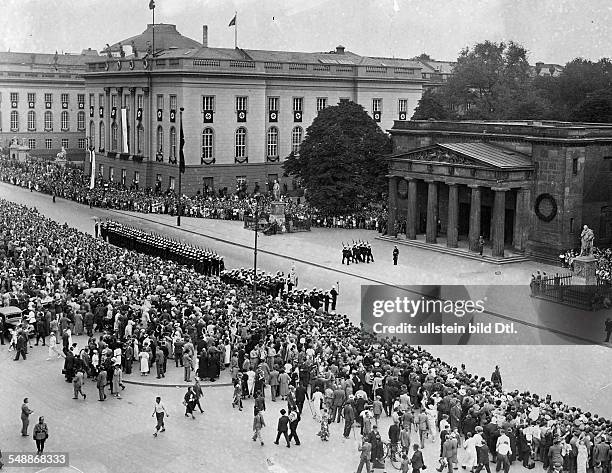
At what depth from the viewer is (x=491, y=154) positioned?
2111 inches

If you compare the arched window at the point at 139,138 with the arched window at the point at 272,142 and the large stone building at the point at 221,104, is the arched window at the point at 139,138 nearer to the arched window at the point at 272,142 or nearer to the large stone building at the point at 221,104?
the large stone building at the point at 221,104

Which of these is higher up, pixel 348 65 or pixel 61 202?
pixel 348 65

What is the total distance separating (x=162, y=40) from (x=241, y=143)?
25.5 m

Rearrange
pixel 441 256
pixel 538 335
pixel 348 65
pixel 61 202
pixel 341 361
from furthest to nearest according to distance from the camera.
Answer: pixel 348 65
pixel 61 202
pixel 441 256
pixel 538 335
pixel 341 361

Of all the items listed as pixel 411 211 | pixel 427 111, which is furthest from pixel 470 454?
pixel 427 111

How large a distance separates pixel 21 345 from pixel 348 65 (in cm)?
6753

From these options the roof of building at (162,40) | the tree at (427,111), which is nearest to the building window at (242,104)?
the tree at (427,111)

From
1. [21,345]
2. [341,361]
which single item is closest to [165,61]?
[21,345]

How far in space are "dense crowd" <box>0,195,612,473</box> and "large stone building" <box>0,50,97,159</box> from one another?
274ft

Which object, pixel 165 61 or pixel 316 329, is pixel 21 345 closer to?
pixel 316 329

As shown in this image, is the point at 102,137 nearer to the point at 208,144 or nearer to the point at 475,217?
the point at 208,144

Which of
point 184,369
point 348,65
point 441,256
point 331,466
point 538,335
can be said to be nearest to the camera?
point 331,466

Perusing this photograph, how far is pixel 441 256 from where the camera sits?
54.0 meters

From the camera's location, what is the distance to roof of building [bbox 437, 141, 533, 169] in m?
52.1
